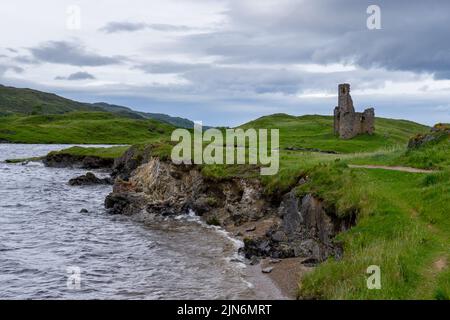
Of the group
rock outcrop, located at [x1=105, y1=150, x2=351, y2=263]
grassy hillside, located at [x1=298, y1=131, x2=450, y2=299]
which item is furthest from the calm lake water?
grassy hillside, located at [x1=298, y1=131, x2=450, y2=299]

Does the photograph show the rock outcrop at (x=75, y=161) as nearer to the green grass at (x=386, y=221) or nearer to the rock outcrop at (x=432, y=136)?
the green grass at (x=386, y=221)

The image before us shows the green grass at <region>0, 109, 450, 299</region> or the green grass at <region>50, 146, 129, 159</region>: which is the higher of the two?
the green grass at <region>50, 146, 129, 159</region>

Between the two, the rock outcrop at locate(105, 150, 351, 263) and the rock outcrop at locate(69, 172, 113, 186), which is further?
the rock outcrop at locate(69, 172, 113, 186)

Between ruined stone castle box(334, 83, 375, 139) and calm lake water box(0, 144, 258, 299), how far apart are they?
4502 centimetres

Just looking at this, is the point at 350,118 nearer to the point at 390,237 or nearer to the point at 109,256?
the point at 109,256

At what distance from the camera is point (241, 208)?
42656mm

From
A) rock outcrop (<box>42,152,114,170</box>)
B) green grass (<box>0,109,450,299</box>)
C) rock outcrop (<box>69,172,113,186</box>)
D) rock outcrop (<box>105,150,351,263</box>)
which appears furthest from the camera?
rock outcrop (<box>42,152,114,170</box>)

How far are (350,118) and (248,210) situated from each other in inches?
1776

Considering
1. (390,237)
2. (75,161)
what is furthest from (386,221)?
(75,161)

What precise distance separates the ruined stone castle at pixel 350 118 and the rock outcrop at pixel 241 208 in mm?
36833

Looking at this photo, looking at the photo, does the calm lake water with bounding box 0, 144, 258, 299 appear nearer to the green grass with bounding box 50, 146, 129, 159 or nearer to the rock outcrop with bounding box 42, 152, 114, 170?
the rock outcrop with bounding box 42, 152, 114, 170

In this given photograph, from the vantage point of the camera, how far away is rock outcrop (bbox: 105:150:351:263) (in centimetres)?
2991

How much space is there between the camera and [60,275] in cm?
2816

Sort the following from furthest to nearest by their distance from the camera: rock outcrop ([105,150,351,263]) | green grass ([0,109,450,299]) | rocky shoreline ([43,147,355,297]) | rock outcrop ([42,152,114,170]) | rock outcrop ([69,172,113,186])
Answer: rock outcrop ([42,152,114,170]) < rock outcrop ([69,172,113,186]) < rock outcrop ([105,150,351,263]) < rocky shoreline ([43,147,355,297]) < green grass ([0,109,450,299])
